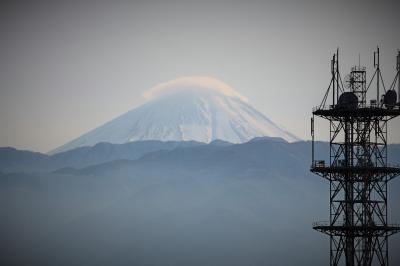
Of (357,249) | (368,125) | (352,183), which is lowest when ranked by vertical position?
(357,249)

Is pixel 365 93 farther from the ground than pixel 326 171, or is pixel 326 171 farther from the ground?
pixel 365 93

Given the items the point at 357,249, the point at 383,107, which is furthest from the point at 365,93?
the point at 357,249

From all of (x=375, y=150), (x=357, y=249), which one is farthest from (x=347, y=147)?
(x=357, y=249)

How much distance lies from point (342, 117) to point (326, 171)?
7247 millimetres

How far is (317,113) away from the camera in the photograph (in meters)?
124

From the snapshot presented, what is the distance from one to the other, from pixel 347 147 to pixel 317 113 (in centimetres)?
606

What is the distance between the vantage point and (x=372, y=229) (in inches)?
4818

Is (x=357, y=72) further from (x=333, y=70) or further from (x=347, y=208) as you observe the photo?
(x=347, y=208)

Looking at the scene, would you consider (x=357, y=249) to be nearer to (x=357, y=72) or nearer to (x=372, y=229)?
(x=372, y=229)

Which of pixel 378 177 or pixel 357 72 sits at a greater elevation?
pixel 357 72

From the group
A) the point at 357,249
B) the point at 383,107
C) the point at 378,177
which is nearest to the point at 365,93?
the point at 383,107

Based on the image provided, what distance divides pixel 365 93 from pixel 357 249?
67.2 feet

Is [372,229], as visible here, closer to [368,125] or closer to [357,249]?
[357,249]

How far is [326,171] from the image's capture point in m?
124
